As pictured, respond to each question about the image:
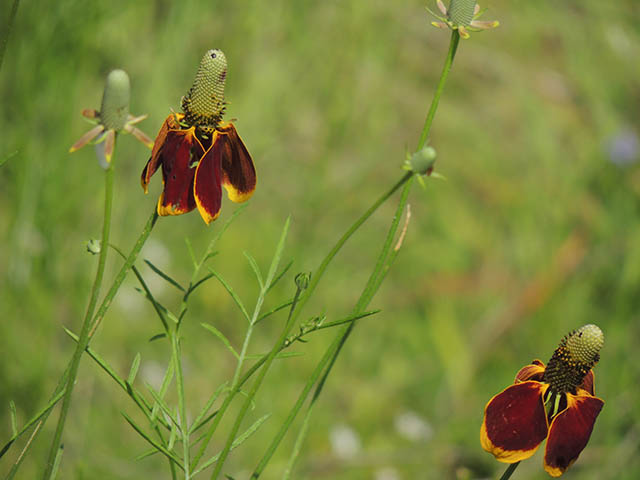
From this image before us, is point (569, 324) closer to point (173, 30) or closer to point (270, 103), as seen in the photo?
point (270, 103)

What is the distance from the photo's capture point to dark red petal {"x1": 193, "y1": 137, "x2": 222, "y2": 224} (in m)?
0.46

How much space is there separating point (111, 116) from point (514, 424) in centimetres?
30

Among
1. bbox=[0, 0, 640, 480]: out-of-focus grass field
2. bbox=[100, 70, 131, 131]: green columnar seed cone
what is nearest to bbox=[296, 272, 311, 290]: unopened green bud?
bbox=[100, 70, 131, 131]: green columnar seed cone

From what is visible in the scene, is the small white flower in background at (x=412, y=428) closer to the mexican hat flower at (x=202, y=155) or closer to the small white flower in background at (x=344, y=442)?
the small white flower in background at (x=344, y=442)

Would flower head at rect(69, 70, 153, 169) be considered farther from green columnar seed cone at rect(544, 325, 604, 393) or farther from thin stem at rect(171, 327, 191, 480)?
green columnar seed cone at rect(544, 325, 604, 393)

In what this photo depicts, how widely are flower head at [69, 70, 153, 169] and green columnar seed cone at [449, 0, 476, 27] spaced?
192 millimetres

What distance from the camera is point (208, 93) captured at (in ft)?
1.58

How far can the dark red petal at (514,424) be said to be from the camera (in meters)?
0.44

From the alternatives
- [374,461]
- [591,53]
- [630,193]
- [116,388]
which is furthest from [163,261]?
[591,53]

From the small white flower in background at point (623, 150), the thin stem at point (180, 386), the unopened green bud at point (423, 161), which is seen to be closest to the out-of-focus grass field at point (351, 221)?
the small white flower in background at point (623, 150)

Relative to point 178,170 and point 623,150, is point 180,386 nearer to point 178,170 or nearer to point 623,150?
point 178,170

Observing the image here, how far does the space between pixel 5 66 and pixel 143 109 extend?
0.74ft

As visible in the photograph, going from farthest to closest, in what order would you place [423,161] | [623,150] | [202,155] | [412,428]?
1. [623,150]
2. [412,428]
3. [202,155]
4. [423,161]

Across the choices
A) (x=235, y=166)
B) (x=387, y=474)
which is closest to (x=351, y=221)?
(x=387, y=474)
